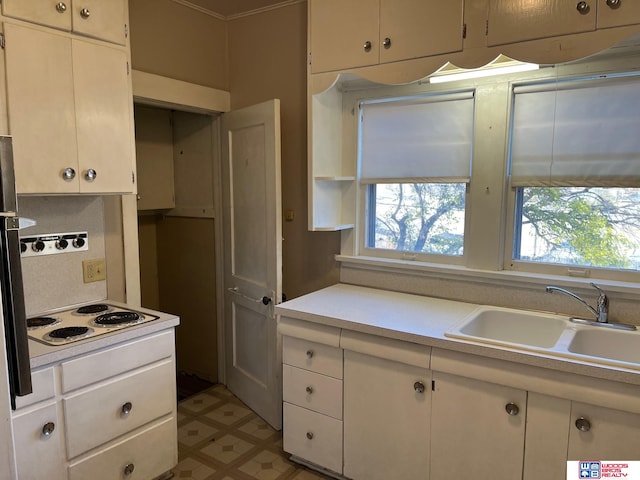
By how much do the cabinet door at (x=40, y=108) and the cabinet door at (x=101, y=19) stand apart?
0.37 feet

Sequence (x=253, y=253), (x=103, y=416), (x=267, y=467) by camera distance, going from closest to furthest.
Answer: (x=103, y=416) < (x=267, y=467) < (x=253, y=253)

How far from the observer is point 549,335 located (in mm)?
2152

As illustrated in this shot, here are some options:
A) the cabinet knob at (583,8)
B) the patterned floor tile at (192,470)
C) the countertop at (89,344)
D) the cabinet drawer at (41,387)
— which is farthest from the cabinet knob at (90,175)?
the cabinet knob at (583,8)

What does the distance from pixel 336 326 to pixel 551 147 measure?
132 centimetres

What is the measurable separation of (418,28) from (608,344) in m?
1.62

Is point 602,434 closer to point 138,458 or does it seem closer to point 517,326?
point 517,326

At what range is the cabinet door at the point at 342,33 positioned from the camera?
2.27 metres

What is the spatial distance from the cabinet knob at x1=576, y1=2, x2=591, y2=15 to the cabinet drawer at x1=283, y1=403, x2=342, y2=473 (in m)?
2.02

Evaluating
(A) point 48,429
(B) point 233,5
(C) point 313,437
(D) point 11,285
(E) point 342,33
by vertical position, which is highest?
(B) point 233,5

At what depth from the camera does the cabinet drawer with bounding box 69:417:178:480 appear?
1.95 meters

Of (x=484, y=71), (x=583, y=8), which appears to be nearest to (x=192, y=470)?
(x=484, y=71)

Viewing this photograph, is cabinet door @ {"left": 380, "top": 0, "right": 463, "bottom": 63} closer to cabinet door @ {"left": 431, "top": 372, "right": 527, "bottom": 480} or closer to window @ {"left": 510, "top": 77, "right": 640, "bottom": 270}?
window @ {"left": 510, "top": 77, "right": 640, "bottom": 270}

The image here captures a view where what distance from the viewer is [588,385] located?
1.62 m

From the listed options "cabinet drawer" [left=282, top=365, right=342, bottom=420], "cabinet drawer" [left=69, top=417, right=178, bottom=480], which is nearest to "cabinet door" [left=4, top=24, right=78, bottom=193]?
"cabinet drawer" [left=69, top=417, right=178, bottom=480]
